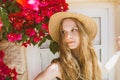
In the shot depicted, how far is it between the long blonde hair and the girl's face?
0.02m

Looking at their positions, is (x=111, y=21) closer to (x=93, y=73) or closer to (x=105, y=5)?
(x=105, y=5)

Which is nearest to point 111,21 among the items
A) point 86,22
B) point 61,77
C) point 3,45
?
point 86,22

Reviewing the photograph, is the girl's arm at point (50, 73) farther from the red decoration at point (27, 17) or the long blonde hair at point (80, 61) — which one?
the red decoration at point (27, 17)

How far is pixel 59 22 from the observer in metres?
1.28

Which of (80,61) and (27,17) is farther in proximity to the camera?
(80,61)

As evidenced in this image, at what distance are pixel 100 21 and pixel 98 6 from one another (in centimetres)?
10

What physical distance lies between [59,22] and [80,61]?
0.75ft

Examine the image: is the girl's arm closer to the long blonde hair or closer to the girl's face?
the long blonde hair

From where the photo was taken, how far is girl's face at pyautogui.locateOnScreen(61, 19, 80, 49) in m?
1.24

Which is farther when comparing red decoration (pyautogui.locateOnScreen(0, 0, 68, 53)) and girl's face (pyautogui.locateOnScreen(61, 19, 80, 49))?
girl's face (pyautogui.locateOnScreen(61, 19, 80, 49))

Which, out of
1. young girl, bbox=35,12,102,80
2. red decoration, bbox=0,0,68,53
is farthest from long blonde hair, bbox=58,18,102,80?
red decoration, bbox=0,0,68,53

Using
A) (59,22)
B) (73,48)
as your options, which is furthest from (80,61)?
(59,22)

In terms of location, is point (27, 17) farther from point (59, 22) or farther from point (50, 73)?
point (50, 73)

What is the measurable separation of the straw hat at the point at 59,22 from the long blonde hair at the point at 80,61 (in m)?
0.02
